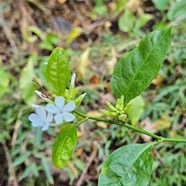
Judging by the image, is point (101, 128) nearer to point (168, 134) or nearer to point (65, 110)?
point (168, 134)

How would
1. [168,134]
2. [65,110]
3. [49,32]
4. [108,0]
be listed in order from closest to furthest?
[65,110] < [168,134] < [49,32] < [108,0]

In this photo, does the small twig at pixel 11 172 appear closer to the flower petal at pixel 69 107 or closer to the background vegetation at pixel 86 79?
the background vegetation at pixel 86 79

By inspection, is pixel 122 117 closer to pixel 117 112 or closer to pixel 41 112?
pixel 117 112

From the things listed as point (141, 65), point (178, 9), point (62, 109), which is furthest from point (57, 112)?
point (178, 9)

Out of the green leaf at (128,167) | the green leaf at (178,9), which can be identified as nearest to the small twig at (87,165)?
the green leaf at (128,167)

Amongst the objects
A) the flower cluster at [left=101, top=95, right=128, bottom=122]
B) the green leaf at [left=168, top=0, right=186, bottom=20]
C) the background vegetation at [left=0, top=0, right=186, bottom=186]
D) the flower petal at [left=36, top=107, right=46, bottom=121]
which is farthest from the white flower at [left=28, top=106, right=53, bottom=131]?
the green leaf at [left=168, top=0, right=186, bottom=20]

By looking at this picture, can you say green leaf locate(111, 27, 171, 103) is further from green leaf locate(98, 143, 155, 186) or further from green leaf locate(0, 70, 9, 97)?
green leaf locate(0, 70, 9, 97)

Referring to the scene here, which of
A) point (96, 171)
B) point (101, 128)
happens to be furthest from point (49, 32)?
point (96, 171)
